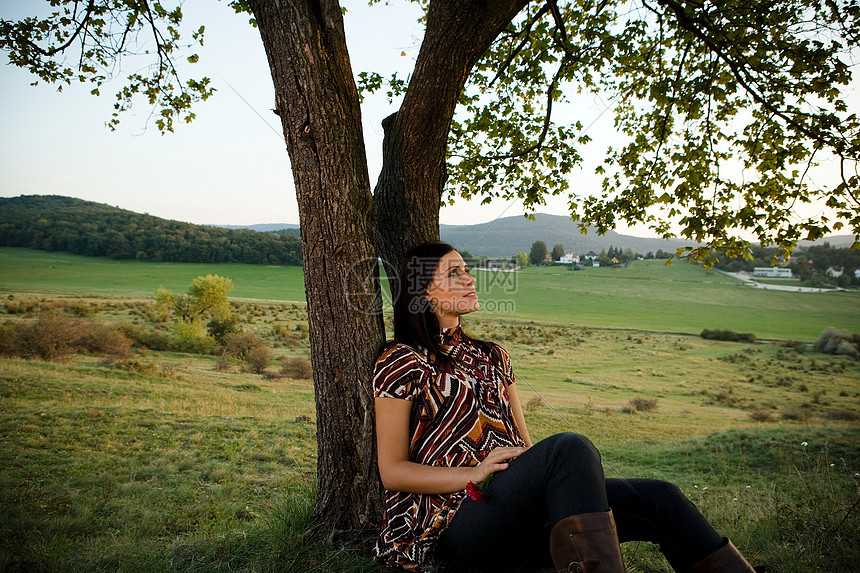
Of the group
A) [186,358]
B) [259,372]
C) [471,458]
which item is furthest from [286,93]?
[186,358]

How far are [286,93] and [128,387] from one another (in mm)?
22489

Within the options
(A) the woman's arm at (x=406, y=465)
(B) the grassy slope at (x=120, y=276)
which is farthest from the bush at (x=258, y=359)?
(A) the woman's arm at (x=406, y=465)

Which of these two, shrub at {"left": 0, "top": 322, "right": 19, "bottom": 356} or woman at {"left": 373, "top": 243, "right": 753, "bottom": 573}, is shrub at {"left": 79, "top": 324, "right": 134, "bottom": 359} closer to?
shrub at {"left": 0, "top": 322, "right": 19, "bottom": 356}

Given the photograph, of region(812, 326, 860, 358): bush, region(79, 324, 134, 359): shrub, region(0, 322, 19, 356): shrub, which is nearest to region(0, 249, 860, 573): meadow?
region(812, 326, 860, 358): bush

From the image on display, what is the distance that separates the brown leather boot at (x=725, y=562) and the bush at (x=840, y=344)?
262ft

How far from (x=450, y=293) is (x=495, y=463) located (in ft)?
3.22

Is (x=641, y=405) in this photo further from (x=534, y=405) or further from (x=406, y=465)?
(x=406, y=465)

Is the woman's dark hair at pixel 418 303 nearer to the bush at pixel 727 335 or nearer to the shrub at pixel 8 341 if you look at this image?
the shrub at pixel 8 341

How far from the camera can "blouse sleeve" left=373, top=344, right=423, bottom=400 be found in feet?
7.36

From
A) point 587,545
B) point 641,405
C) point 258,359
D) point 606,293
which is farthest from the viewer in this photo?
point 606,293

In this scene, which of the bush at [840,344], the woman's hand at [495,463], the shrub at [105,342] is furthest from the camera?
the bush at [840,344]

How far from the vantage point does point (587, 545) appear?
5.38 feet

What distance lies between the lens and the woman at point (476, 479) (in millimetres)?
1742

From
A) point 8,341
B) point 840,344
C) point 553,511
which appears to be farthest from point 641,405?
point 8,341
